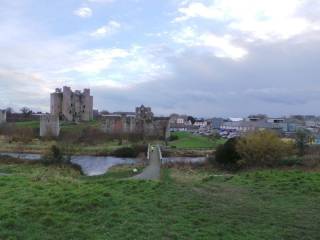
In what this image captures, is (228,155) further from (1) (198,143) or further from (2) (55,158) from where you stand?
(1) (198,143)

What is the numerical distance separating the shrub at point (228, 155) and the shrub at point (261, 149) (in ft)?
2.77

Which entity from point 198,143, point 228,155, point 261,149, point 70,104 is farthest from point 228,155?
point 70,104

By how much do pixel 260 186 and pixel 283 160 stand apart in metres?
25.1

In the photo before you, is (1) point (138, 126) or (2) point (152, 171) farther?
(1) point (138, 126)

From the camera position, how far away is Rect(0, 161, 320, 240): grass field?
9555 mm

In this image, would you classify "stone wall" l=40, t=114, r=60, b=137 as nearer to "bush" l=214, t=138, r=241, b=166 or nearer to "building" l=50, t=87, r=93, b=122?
"building" l=50, t=87, r=93, b=122

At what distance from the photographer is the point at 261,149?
1537 inches

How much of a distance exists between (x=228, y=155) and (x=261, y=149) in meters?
3.65

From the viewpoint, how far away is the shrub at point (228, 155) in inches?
1597

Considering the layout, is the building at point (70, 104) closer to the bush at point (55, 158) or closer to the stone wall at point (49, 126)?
the stone wall at point (49, 126)

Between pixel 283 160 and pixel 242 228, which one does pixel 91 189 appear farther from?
pixel 283 160

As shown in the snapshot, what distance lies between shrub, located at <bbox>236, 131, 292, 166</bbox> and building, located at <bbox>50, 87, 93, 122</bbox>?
120237mm

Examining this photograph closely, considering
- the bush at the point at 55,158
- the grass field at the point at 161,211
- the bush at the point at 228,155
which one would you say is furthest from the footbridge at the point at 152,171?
the grass field at the point at 161,211

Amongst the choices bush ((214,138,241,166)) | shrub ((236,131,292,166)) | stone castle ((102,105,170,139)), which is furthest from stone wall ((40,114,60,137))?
shrub ((236,131,292,166))
